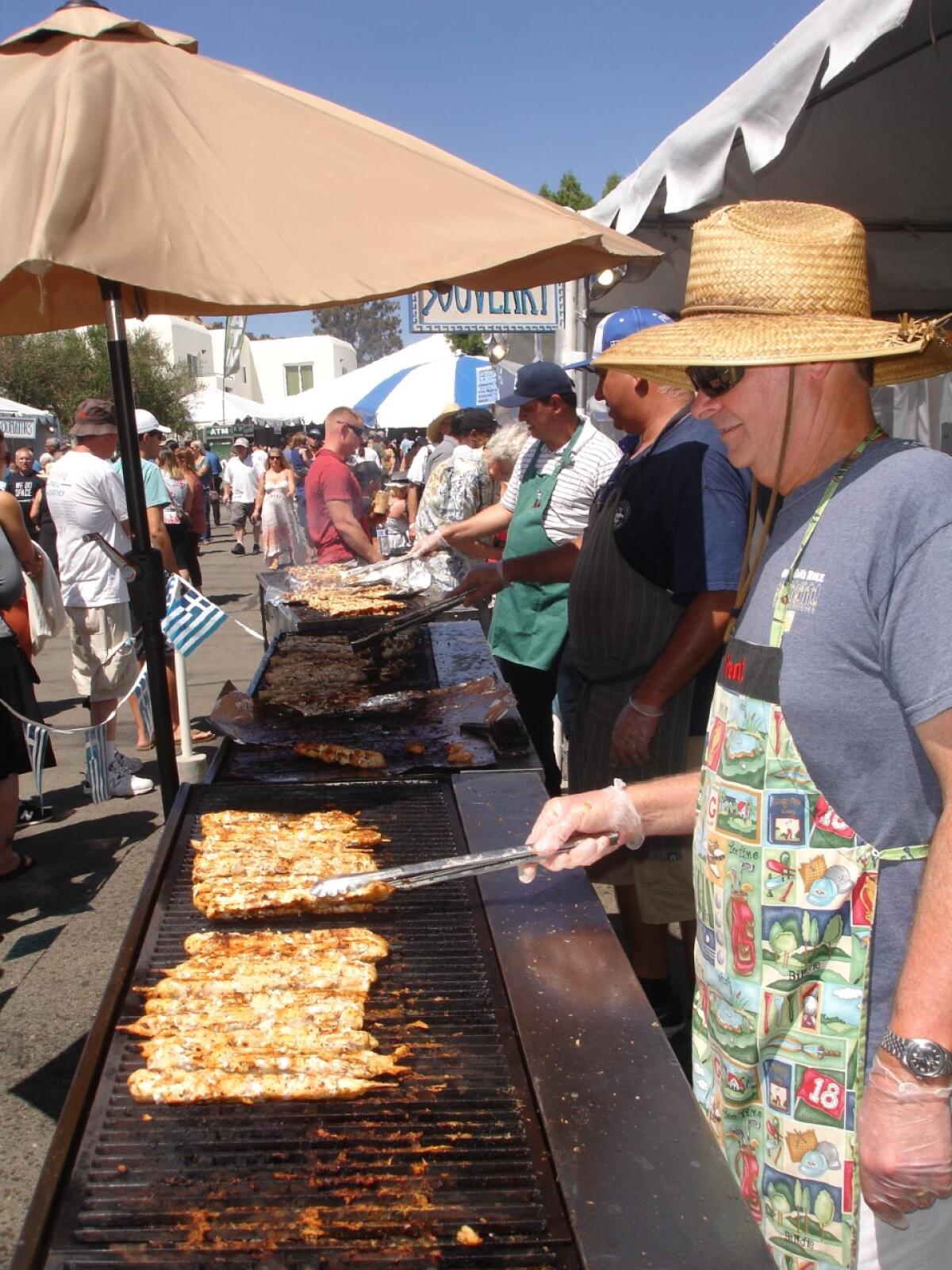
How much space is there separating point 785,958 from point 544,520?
11.8ft

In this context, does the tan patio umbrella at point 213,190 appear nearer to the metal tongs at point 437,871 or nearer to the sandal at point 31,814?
the metal tongs at point 437,871

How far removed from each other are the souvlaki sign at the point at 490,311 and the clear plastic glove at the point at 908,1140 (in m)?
8.18

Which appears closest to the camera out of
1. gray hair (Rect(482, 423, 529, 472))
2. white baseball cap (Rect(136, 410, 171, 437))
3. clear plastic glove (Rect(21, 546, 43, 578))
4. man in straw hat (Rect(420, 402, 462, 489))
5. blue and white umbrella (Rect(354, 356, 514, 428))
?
clear plastic glove (Rect(21, 546, 43, 578))

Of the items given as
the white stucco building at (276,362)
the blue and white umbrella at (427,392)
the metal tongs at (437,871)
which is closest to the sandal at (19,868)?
the metal tongs at (437,871)

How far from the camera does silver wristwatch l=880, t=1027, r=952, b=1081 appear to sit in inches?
54.0

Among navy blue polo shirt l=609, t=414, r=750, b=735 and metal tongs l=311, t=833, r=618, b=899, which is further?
navy blue polo shirt l=609, t=414, r=750, b=735

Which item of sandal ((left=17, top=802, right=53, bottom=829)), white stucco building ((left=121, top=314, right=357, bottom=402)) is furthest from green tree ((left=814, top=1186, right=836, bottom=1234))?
white stucco building ((left=121, top=314, right=357, bottom=402))

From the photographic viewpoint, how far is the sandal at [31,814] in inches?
242

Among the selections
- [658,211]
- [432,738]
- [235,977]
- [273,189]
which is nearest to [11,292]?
[273,189]

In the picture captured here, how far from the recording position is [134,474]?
3.12 meters

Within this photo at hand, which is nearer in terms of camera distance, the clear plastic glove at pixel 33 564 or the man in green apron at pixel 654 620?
the man in green apron at pixel 654 620

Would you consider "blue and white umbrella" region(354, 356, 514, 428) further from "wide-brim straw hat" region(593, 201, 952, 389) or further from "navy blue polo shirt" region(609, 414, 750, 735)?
"wide-brim straw hat" region(593, 201, 952, 389)

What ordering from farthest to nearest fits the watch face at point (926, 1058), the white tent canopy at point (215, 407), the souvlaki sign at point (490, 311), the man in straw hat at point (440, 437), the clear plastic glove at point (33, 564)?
the white tent canopy at point (215, 407)
the man in straw hat at point (440, 437)
the souvlaki sign at point (490, 311)
the clear plastic glove at point (33, 564)
the watch face at point (926, 1058)

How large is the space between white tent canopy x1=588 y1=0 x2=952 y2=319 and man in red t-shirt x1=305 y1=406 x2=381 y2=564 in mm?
2400
